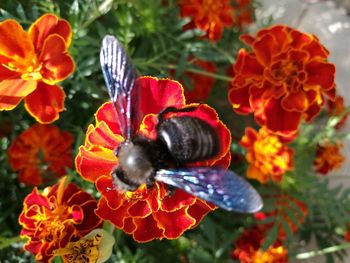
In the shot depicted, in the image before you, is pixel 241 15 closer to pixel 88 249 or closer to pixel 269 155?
pixel 269 155

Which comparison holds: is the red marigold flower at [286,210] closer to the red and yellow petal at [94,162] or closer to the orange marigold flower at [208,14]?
the orange marigold flower at [208,14]

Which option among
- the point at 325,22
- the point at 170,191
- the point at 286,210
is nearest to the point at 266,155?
the point at 286,210

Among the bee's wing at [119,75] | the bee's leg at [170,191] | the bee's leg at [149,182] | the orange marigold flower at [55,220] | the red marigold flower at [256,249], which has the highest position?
the bee's wing at [119,75]

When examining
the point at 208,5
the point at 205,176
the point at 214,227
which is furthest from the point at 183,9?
the point at 205,176

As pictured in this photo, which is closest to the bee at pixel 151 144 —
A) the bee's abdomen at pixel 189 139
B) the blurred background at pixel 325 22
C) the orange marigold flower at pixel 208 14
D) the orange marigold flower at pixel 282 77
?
the bee's abdomen at pixel 189 139

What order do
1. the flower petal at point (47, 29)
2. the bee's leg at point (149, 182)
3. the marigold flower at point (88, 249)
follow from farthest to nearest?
the flower petal at point (47, 29), the marigold flower at point (88, 249), the bee's leg at point (149, 182)

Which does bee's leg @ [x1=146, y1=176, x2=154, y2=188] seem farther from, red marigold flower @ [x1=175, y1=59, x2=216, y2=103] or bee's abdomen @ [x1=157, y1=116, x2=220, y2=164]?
red marigold flower @ [x1=175, y1=59, x2=216, y2=103]

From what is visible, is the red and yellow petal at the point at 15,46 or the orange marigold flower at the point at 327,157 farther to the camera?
the orange marigold flower at the point at 327,157

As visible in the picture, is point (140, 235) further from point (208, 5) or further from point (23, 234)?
point (208, 5)
